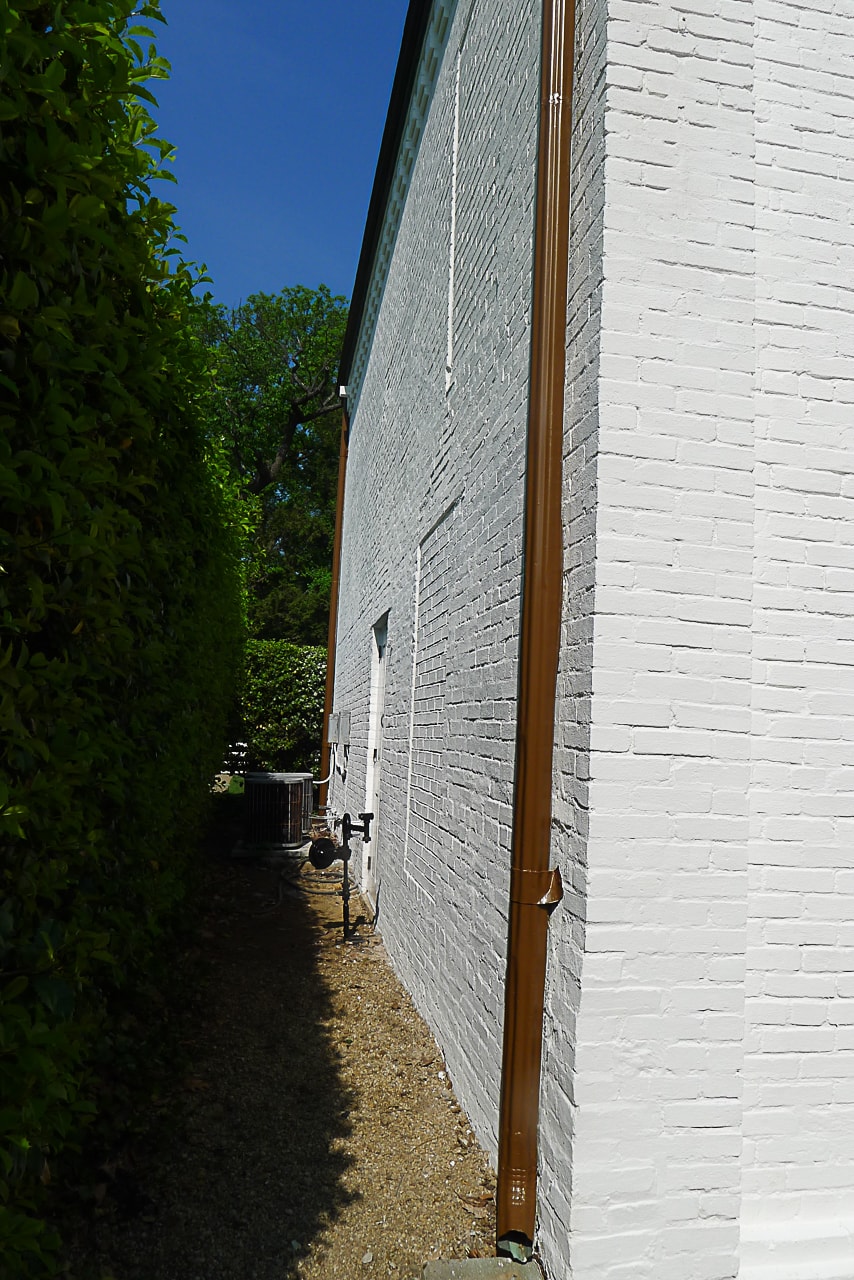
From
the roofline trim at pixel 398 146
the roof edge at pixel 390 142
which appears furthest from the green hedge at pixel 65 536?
the roof edge at pixel 390 142

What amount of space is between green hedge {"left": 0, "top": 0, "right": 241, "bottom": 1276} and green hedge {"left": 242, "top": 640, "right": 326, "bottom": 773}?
9955mm

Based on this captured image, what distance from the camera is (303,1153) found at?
3.30m

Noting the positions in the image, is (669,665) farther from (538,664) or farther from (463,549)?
(463,549)

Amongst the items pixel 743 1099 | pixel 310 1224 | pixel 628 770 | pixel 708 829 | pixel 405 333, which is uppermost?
pixel 405 333

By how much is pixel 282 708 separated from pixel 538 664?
10.7 meters

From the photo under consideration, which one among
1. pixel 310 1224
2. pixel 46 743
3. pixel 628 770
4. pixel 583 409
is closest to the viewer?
pixel 46 743

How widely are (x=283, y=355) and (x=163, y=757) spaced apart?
98.9 feet

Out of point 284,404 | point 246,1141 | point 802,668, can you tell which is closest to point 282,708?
point 246,1141

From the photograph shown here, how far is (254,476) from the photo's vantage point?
3147cm

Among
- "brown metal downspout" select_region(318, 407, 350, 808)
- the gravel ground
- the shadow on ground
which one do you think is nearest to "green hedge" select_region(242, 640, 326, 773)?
"brown metal downspout" select_region(318, 407, 350, 808)

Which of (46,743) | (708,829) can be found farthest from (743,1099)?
(46,743)

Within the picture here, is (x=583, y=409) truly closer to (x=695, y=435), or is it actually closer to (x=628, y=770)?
(x=695, y=435)

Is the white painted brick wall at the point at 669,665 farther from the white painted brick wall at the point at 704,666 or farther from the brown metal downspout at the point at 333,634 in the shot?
the brown metal downspout at the point at 333,634

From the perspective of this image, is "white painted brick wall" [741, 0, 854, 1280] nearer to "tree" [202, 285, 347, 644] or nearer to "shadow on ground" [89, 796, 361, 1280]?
"shadow on ground" [89, 796, 361, 1280]
